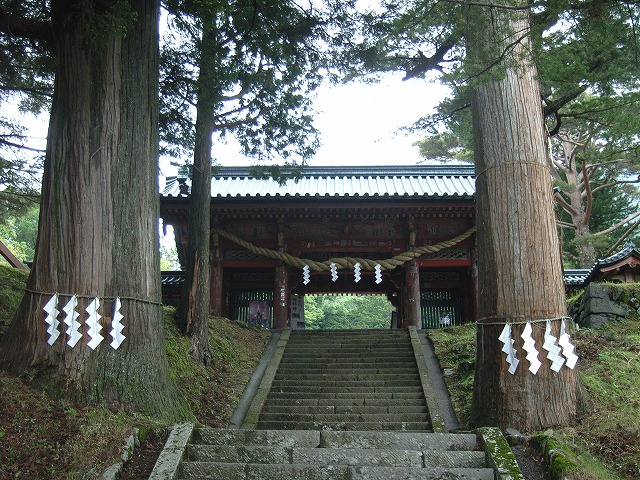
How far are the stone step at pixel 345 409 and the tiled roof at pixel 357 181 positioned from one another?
7707mm

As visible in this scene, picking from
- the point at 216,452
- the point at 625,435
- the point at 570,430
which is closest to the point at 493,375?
the point at 570,430

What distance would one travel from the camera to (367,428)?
8109 mm

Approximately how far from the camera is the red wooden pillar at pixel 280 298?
13.9 metres

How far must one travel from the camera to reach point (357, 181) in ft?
55.6

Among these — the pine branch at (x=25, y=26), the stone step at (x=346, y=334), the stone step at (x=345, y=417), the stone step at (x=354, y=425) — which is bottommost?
the stone step at (x=354, y=425)

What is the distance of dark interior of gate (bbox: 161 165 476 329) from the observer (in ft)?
45.8

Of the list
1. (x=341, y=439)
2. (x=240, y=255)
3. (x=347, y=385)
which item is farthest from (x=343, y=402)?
(x=240, y=255)

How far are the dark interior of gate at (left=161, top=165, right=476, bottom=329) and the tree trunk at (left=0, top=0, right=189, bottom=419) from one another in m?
7.45

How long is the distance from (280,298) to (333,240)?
2.12 metres

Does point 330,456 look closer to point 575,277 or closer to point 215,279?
point 215,279

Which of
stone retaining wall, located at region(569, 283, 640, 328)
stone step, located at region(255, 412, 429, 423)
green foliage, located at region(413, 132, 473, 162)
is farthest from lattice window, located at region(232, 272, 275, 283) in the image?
green foliage, located at region(413, 132, 473, 162)

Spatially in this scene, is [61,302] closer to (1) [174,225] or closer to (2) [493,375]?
(2) [493,375]

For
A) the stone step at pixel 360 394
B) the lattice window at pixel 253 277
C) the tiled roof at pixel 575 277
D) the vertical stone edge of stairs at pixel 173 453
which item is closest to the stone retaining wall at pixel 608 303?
the stone step at pixel 360 394

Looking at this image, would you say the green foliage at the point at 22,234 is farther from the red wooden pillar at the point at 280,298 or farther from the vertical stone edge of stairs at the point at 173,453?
the vertical stone edge of stairs at the point at 173,453
